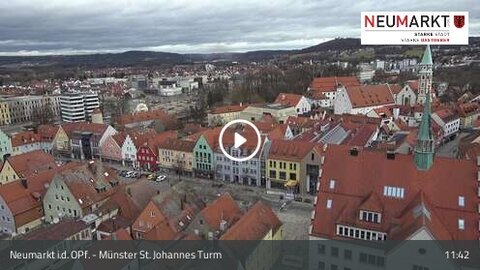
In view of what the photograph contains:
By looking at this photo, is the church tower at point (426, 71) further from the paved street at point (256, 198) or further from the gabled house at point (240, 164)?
the paved street at point (256, 198)

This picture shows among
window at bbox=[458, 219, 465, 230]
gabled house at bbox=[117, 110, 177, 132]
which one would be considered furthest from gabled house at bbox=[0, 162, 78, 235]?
gabled house at bbox=[117, 110, 177, 132]

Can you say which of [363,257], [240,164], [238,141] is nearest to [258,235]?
[363,257]

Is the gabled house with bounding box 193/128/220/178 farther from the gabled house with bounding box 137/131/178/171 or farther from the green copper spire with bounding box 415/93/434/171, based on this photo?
the green copper spire with bounding box 415/93/434/171

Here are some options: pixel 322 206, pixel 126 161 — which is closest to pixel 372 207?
pixel 322 206

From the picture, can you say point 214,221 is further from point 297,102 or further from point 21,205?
point 297,102

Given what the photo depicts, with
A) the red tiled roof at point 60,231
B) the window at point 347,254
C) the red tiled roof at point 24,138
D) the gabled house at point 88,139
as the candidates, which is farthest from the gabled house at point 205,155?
the red tiled roof at point 24,138

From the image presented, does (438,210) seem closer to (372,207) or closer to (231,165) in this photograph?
(372,207)

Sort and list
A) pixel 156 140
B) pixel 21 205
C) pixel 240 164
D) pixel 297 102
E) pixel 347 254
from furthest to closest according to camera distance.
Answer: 1. pixel 297 102
2. pixel 156 140
3. pixel 240 164
4. pixel 21 205
5. pixel 347 254
